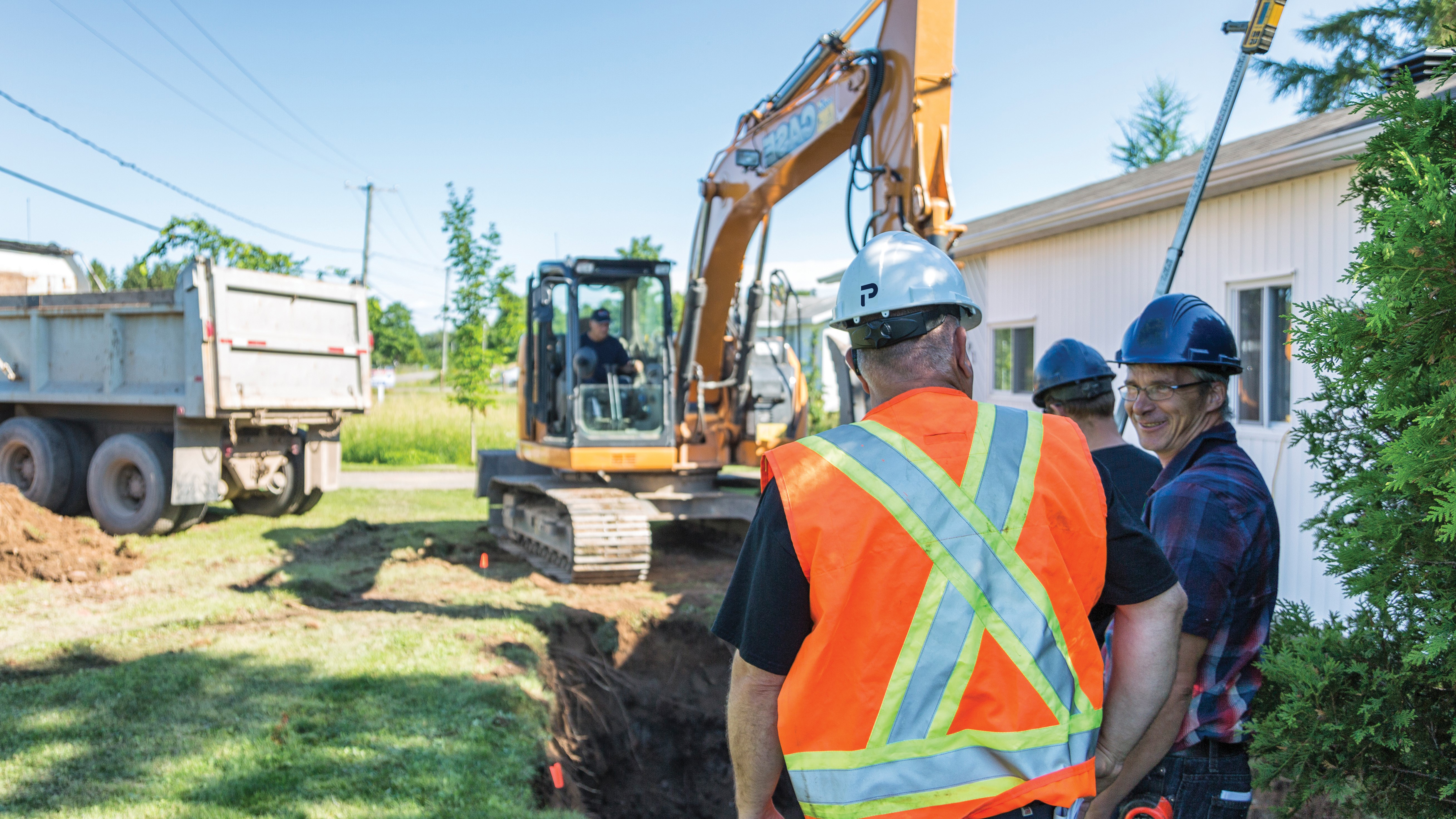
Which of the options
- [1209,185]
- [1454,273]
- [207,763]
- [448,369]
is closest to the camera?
[1454,273]

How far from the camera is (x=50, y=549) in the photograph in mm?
→ 8781

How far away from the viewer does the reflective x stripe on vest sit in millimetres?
1578

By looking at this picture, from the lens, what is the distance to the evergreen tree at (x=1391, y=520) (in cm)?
183

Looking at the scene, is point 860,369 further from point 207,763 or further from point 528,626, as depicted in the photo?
point 528,626

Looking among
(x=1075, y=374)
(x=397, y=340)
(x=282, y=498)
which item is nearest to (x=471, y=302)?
(x=282, y=498)

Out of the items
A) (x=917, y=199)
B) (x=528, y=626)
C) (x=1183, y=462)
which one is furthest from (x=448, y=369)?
(x=1183, y=462)

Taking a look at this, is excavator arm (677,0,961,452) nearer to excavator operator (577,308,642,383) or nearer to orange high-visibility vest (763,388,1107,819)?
excavator operator (577,308,642,383)

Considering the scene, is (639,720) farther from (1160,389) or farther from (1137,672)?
(1137,672)

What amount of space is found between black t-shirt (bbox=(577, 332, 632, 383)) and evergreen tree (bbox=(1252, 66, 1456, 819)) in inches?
288

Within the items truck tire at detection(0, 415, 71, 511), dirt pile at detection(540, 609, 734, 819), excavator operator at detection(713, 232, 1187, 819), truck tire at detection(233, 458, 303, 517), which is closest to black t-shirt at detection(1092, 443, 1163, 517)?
excavator operator at detection(713, 232, 1187, 819)

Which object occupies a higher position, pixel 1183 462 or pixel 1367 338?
pixel 1367 338

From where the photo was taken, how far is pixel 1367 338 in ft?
6.63

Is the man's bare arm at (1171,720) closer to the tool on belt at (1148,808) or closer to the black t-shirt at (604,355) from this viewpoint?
the tool on belt at (1148,808)

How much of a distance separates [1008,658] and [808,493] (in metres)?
0.44
